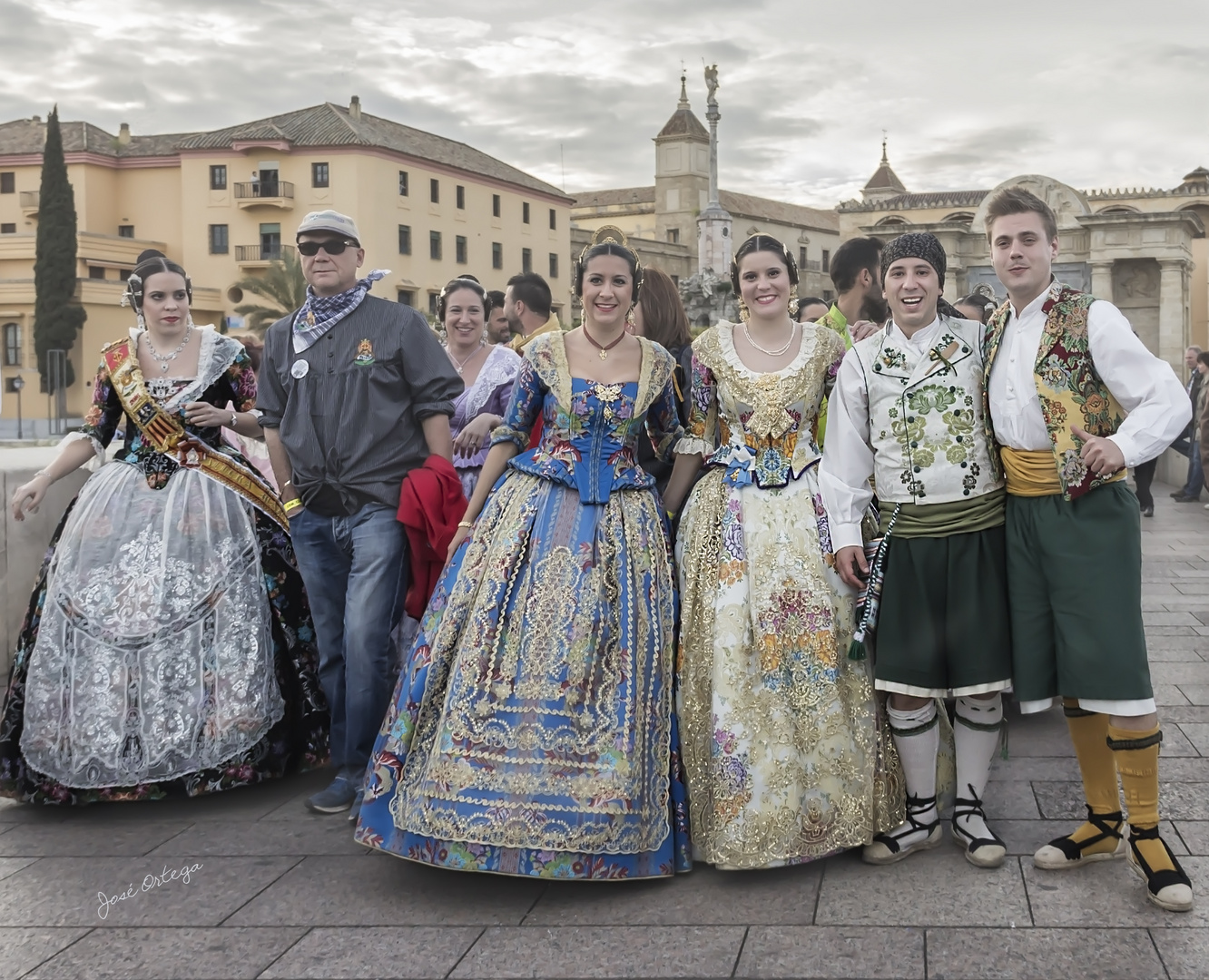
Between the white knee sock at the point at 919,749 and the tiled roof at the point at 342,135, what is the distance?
46.7 meters

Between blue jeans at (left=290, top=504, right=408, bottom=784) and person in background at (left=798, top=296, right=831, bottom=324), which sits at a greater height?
person in background at (left=798, top=296, right=831, bottom=324)

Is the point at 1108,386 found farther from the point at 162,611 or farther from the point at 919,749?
the point at 162,611

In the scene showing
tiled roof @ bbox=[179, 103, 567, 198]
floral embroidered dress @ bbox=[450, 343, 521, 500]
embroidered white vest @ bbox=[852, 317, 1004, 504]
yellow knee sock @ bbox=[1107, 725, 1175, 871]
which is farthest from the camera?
tiled roof @ bbox=[179, 103, 567, 198]

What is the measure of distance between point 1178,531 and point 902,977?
10475 mm

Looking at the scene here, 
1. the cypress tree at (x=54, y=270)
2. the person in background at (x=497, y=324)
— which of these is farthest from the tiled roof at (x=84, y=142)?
the person in background at (x=497, y=324)

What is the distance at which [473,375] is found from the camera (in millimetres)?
5832

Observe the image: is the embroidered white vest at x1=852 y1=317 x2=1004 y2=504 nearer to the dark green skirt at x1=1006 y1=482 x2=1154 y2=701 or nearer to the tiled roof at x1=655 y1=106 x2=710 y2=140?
the dark green skirt at x1=1006 y1=482 x2=1154 y2=701

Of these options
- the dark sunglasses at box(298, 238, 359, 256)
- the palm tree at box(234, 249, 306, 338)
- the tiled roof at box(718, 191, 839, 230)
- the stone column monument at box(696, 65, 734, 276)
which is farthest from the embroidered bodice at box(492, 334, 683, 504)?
the tiled roof at box(718, 191, 839, 230)

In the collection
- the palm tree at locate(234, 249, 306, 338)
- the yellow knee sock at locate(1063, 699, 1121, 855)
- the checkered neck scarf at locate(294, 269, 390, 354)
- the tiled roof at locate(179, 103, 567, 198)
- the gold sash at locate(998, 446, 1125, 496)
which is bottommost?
the yellow knee sock at locate(1063, 699, 1121, 855)

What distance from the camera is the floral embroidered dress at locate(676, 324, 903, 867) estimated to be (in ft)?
12.5

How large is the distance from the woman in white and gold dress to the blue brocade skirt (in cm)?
11

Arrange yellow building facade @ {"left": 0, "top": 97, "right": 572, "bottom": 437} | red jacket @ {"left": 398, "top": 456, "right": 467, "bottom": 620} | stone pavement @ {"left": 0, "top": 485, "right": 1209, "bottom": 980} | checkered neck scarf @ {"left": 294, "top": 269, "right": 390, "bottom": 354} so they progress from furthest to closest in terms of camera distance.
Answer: yellow building facade @ {"left": 0, "top": 97, "right": 572, "bottom": 437}, checkered neck scarf @ {"left": 294, "top": 269, "right": 390, "bottom": 354}, red jacket @ {"left": 398, "top": 456, "right": 467, "bottom": 620}, stone pavement @ {"left": 0, "top": 485, "right": 1209, "bottom": 980}

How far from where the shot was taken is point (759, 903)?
3.57 meters

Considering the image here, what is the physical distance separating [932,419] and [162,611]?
111 inches
